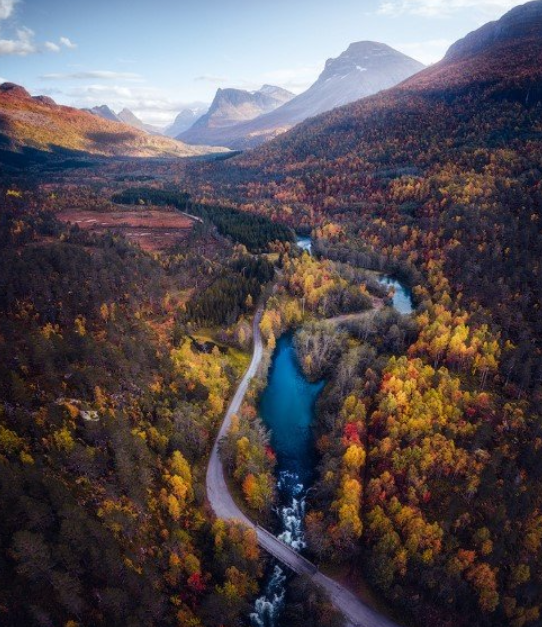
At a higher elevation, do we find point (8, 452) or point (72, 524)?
point (8, 452)

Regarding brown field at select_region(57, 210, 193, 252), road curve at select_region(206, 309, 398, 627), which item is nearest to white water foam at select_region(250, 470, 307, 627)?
road curve at select_region(206, 309, 398, 627)

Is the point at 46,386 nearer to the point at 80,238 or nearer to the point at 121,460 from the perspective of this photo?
the point at 121,460

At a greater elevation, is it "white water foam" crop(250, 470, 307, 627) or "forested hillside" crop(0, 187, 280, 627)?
"forested hillside" crop(0, 187, 280, 627)

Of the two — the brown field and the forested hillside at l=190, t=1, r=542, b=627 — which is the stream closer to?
the forested hillside at l=190, t=1, r=542, b=627

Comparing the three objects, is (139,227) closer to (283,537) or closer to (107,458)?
(107,458)

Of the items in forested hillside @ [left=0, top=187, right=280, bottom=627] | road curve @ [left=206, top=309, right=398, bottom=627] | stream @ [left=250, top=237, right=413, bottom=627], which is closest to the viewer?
forested hillside @ [left=0, top=187, right=280, bottom=627]

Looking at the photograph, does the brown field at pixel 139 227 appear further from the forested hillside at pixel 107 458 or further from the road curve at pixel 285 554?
the road curve at pixel 285 554

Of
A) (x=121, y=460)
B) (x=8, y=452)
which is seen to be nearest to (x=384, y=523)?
(x=121, y=460)
